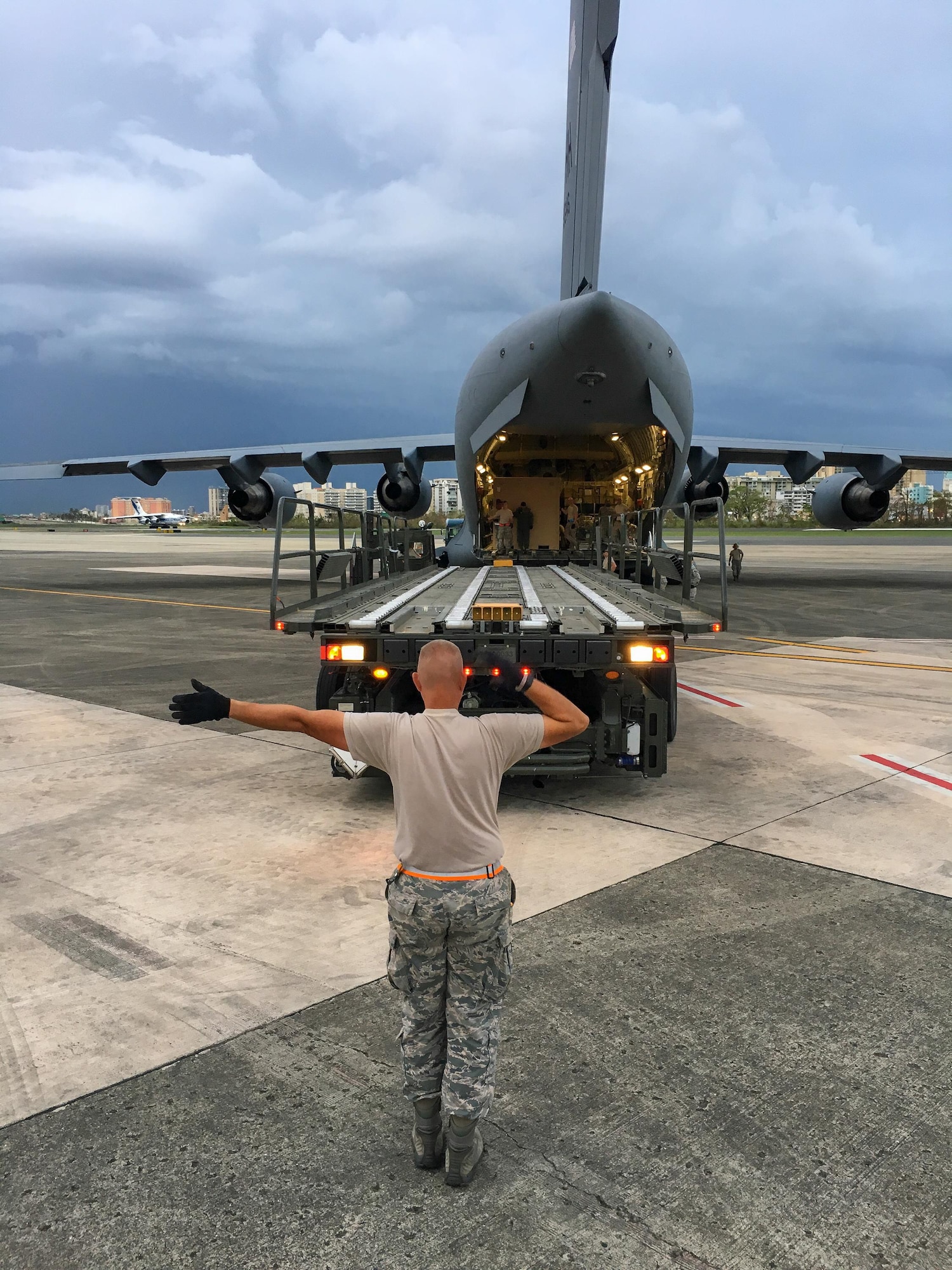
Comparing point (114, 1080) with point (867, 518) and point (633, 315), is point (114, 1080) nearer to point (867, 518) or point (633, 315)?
point (633, 315)

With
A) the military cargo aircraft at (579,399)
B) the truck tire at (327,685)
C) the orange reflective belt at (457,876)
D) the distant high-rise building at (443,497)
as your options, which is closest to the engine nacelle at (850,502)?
the military cargo aircraft at (579,399)

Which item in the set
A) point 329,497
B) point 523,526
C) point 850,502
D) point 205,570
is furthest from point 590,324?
point 329,497

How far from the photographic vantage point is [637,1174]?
9.02 ft

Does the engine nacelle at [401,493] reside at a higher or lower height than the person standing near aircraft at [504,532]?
higher

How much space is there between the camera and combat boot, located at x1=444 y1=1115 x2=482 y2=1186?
2674 mm

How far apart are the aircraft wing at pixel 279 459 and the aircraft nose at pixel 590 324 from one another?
1490 centimetres

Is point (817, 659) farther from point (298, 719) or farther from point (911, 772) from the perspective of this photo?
point (298, 719)

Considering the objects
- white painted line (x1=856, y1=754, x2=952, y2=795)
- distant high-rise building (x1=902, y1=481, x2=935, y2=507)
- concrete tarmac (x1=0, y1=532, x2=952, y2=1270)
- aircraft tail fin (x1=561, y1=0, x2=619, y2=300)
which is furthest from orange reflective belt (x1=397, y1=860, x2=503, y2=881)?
distant high-rise building (x1=902, y1=481, x2=935, y2=507)

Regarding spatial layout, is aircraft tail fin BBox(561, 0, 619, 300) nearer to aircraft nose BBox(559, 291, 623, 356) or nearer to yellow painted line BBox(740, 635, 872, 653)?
aircraft nose BBox(559, 291, 623, 356)

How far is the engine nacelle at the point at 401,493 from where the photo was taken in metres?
26.7

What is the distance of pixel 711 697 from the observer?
10.6 meters

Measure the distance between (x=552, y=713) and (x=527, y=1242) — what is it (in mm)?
1499

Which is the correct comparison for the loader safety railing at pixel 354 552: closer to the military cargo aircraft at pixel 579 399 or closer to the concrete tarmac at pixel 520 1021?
the military cargo aircraft at pixel 579 399

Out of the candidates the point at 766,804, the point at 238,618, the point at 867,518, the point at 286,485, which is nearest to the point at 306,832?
the point at 766,804
